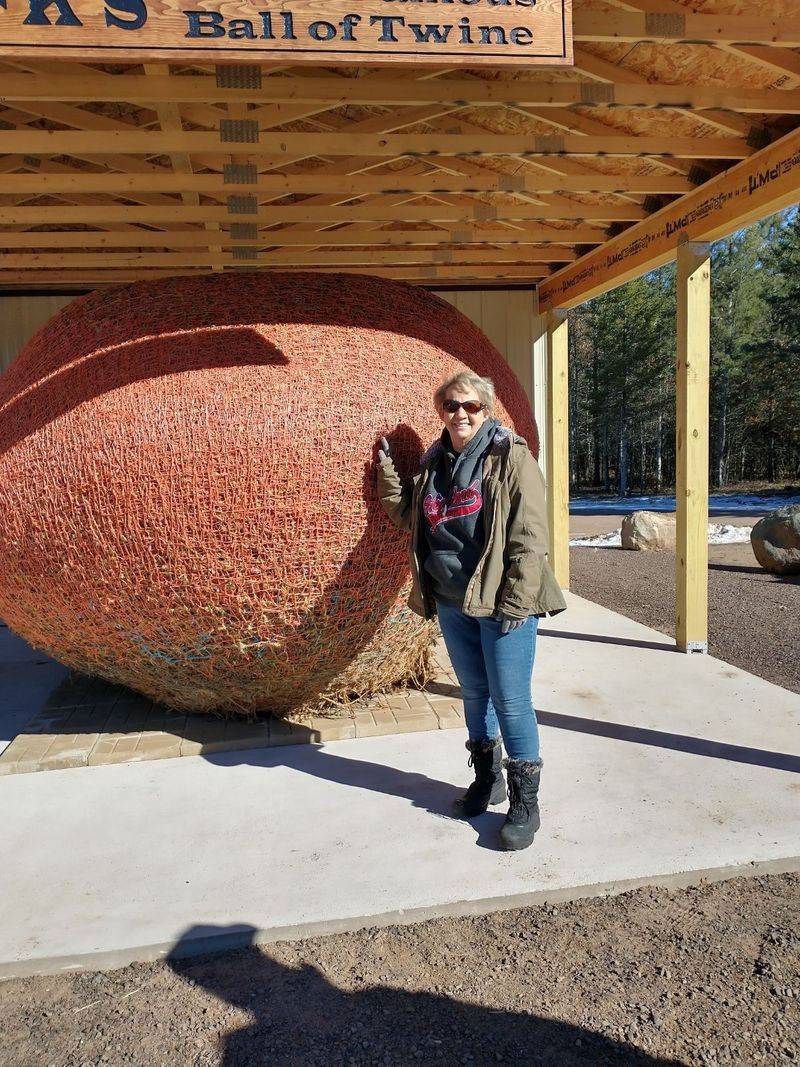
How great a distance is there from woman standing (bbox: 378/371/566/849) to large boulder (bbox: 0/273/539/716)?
57 centimetres

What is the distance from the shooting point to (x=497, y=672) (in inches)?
111

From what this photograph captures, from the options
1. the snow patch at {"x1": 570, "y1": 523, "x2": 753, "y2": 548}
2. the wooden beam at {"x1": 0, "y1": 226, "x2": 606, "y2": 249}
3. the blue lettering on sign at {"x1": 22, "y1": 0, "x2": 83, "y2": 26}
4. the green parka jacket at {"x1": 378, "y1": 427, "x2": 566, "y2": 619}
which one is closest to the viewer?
the blue lettering on sign at {"x1": 22, "y1": 0, "x2": 83, "y2": 26}

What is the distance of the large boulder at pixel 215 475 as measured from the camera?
131 inches

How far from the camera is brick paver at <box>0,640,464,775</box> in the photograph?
12.5 ft

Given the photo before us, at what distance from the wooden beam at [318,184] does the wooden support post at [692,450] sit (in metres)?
0.71

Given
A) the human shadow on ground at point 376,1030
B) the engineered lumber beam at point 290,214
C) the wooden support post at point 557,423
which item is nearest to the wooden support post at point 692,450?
the engineered lumber beam at point 290,214

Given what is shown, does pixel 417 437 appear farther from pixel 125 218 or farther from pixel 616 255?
pixel 616 255

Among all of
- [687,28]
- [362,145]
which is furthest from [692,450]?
[362,145]

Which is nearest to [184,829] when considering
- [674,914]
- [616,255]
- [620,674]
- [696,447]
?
[674,914]

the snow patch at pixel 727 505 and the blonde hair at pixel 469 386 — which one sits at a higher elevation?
the blonde hair at pixel 469 386

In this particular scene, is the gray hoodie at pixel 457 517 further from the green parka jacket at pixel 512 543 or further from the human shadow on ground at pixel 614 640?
the human shadow on ground at pixel 614 640

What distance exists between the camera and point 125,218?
4578 millimetres

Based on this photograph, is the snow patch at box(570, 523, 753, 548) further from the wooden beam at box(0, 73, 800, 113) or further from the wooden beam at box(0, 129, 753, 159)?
the wooden beam at box(0, 73, 800, 113)

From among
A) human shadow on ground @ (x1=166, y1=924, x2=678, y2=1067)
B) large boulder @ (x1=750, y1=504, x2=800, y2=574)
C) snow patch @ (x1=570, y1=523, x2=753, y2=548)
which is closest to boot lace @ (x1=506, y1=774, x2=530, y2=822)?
human shadow on ground @ (x1=166, y1=924, x2=678, y2=1067)
